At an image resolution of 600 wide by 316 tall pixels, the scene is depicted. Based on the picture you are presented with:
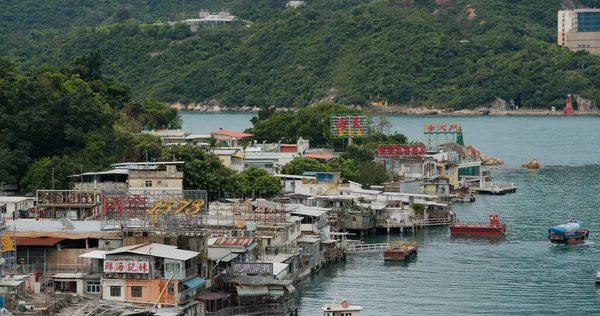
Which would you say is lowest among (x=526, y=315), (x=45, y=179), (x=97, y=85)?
(x=526, y=315)

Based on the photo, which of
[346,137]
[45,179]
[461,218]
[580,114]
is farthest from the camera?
[580,114]

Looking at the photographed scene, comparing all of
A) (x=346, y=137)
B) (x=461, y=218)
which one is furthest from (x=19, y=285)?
(x=346, y=137)

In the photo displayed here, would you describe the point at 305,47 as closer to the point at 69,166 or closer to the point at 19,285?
the point at 69,166

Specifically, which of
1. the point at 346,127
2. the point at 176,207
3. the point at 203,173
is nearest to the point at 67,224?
the point at 176,207

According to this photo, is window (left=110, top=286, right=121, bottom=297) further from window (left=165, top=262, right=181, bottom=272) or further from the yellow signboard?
the yellow signboard

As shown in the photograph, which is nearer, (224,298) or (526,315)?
(224,298)

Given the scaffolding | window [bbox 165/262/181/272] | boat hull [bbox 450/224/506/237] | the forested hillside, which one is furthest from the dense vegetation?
the forested hillside
